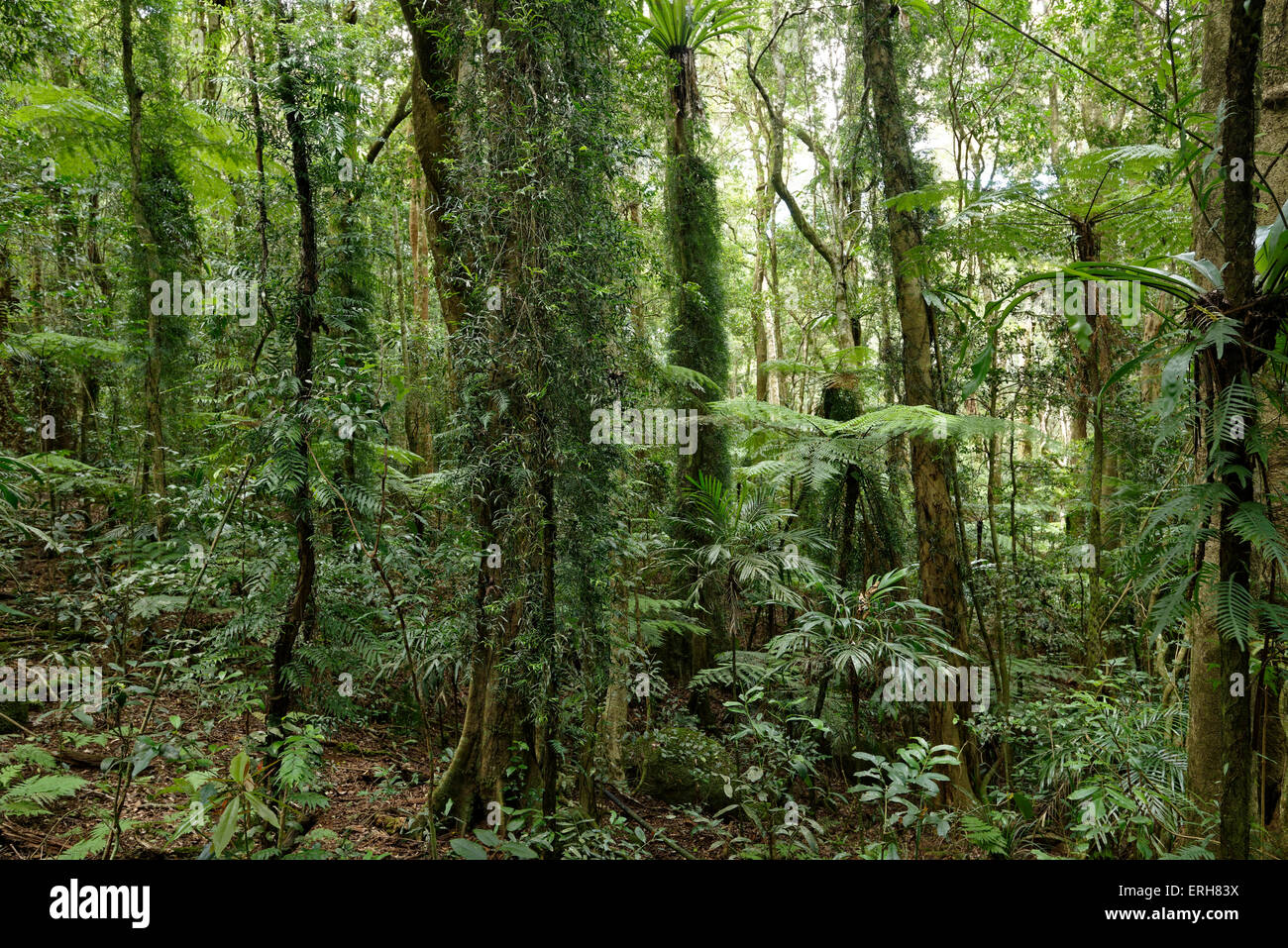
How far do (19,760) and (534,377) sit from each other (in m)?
3.79

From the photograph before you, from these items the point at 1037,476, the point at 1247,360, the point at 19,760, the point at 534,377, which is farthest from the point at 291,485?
the point at 1037,476

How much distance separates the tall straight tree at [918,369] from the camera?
4758mm

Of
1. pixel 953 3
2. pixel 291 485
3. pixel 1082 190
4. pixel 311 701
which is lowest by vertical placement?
pixel 311 701

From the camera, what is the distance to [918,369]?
16.5ft

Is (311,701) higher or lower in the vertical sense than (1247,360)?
lower

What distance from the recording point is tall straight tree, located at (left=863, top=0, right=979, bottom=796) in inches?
187

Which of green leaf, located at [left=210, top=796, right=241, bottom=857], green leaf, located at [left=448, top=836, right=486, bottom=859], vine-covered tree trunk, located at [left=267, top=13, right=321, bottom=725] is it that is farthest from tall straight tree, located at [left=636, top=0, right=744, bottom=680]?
green leaf, located at [left=210, top=796, right=241, bottom=857]

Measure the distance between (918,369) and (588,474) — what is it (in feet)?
9.74

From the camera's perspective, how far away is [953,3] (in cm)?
712

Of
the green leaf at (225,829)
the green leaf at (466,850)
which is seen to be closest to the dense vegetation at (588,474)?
the green leaf at (225,829)

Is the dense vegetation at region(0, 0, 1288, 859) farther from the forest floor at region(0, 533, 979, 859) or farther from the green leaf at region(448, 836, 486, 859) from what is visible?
the green leaf at region(448, 836, 486, 859)

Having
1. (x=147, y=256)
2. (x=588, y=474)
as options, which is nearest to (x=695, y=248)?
(x=588, y=474)

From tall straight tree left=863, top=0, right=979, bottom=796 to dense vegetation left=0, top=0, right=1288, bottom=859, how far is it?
0.09 ft
